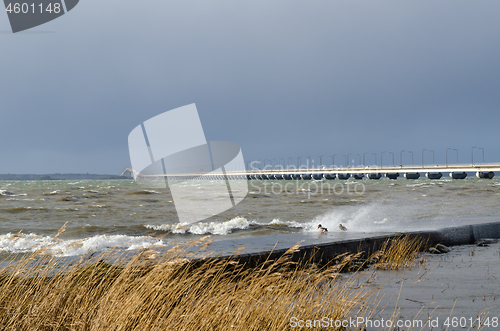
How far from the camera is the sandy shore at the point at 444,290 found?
140 inches

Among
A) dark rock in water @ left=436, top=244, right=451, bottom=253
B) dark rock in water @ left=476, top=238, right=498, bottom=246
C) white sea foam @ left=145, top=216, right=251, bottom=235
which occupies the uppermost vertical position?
dark rock in water @ left=436, top=244, right=451, bottom=253

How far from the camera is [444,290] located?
4.58 meters

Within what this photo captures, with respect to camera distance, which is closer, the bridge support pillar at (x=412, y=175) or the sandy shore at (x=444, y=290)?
the sandy shore at (x=444, y=290)

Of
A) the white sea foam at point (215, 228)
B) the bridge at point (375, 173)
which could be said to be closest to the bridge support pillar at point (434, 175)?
the bridge at point (375, 173)

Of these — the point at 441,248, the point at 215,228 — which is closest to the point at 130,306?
the point at 441,248

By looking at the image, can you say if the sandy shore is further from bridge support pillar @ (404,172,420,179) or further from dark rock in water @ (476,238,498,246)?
bridge support pillar @ (404,172,420,179)

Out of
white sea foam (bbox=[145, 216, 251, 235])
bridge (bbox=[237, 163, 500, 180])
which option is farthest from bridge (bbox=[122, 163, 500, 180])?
white sea foam (bbox=[145, 216, 251, 235])

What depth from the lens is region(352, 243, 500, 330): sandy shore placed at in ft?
11.7

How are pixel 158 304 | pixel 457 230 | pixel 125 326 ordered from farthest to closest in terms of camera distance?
pixel 457 230 → pixel 158 304 → pixel 125 326

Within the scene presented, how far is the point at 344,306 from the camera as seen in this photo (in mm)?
3291

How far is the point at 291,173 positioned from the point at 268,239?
128310 mm

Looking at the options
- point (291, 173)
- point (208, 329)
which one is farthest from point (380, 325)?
point (291, 173)

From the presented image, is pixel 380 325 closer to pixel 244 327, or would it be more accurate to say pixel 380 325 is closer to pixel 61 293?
pixel 244 327

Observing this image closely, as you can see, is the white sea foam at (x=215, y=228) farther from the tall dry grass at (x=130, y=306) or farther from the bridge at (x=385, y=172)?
the bridge at (x=385, y=172)
